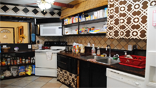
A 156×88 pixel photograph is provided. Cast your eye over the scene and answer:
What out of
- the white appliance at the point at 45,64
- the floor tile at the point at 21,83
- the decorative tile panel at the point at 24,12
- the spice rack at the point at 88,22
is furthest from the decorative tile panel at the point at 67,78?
the decorative tile panel at the point at 24,12

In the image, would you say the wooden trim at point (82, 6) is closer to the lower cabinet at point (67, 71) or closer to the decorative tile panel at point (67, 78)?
the lower cabinet at point (67, 71)

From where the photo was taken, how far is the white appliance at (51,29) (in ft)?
13.2

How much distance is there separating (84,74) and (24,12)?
2852mm

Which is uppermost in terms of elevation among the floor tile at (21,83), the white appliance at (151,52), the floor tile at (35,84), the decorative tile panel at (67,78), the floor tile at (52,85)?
the white appliance at (151,52)

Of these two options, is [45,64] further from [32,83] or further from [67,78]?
[67,78]

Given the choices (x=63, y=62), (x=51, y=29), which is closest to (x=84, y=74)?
(x=63, y=62)

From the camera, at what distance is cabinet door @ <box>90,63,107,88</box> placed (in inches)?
80.5

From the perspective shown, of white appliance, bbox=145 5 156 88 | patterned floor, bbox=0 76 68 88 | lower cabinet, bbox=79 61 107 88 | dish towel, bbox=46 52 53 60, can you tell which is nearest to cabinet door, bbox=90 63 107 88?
lower cabinet, bbox=79 61 107 88

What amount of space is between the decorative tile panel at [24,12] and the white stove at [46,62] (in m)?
1.28

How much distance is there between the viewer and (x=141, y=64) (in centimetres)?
176

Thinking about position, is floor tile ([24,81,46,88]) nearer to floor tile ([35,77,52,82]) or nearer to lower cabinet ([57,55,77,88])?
floor tile ([35,77,52,82])

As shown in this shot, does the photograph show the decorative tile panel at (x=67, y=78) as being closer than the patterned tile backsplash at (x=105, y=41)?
No

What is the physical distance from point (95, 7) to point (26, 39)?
3.35 m

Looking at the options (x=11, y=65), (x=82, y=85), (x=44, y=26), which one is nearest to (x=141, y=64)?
(x=82, y=85)
